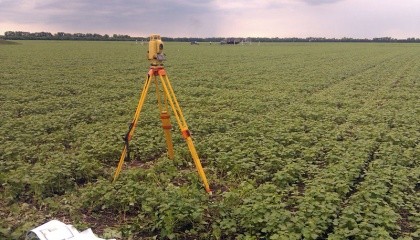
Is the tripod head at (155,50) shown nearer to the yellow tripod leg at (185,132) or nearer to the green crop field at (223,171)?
the yellow tripod leg at (185,132)

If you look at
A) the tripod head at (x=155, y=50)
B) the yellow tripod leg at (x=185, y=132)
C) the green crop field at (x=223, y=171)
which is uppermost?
the tripod head at (x=155, y=50)

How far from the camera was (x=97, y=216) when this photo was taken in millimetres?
6230

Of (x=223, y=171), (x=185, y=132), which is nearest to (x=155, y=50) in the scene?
(x=185, y=132)

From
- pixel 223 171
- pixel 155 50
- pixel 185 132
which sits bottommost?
pixel 223 171

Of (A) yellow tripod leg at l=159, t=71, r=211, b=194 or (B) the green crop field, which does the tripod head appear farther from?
(B) the green crop field

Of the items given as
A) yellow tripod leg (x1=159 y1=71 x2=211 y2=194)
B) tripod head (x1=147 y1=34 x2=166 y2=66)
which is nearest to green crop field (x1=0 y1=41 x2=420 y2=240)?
yellow tripod leg (x1=159 y1=71 x2=211 y2=194)

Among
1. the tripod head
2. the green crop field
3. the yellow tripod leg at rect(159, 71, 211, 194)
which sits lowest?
the green crop field

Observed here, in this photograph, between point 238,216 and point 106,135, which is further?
point 106,135

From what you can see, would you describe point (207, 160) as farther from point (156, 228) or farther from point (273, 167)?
point (156, 228)

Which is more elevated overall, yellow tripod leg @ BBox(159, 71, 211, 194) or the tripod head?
the tripod head

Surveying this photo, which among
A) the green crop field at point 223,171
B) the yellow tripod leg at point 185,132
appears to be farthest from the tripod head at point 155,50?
the green crop field at point 223,171

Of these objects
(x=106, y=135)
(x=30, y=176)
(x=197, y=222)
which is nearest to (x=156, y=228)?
(x=197, y=222)

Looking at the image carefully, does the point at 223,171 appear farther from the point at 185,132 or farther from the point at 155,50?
the point at 155,50

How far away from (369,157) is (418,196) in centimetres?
195
